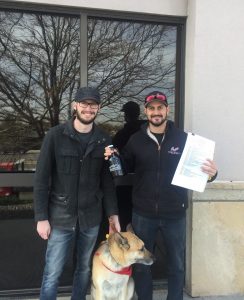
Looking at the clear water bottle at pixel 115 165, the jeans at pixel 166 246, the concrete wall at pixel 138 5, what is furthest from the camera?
the concrete wall at pixel 138 5

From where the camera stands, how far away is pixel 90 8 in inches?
166

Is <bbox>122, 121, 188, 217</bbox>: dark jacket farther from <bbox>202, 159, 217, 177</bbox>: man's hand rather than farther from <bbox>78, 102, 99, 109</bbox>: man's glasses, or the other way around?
<bbox>78, 102, 99, 109</bbox>: man's glasses

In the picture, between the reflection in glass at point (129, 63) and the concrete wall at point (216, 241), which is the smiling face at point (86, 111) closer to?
the reflection in glass at point (129, 63)

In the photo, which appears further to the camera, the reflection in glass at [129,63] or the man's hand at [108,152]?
the reflection in glass at [129,63]

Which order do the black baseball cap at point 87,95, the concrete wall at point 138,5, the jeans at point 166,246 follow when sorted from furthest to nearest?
the concrete wall at point 138,5 → the jeans at point 166,246 → the black baseball cap at point 87,95

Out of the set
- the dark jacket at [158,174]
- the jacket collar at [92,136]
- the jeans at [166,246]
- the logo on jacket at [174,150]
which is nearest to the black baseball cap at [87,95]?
the jacket collar at [92,136]

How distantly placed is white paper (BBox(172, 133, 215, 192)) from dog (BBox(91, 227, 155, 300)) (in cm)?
64

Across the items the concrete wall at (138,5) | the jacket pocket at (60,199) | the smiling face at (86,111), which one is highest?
the concrete wall at (138,5)

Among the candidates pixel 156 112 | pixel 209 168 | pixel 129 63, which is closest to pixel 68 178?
pixel 156 112

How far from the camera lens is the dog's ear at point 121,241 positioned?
135 inches

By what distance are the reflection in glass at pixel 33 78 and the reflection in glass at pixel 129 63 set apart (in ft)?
0.91

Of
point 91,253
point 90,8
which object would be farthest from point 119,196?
point 90,8

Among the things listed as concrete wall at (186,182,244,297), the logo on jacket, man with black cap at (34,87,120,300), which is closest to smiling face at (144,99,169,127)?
the logo on jacket

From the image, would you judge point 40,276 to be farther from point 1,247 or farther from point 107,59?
point 107,59
